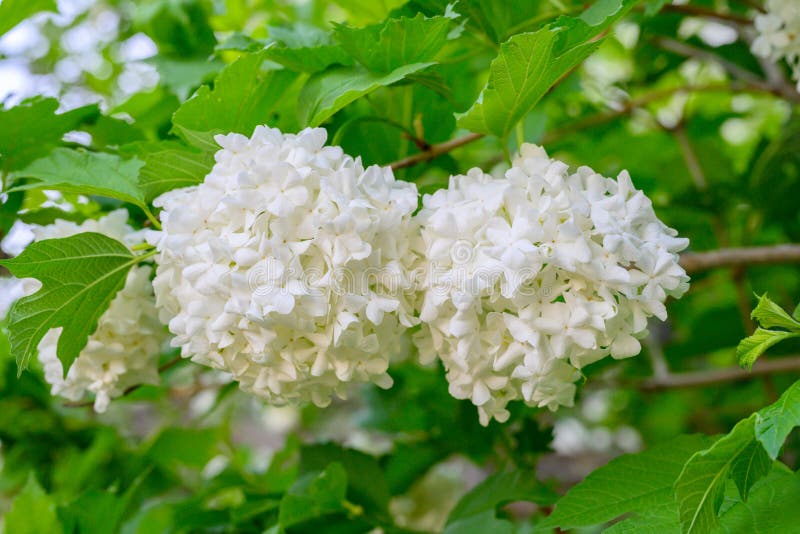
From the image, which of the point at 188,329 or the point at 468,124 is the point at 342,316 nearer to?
the point at 188,329

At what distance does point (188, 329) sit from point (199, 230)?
0.11 meters

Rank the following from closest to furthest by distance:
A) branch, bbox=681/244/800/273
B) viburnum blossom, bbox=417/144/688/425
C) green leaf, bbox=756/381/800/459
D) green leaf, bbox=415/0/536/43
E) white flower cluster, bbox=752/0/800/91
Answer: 1. green leaf, bbox=756/381/800/459
2. viburnum blossom, bbox=417/144/688/425
3. green leaf, bbox=415/0/536/43
4. white flower cluster, bbox=752/0/800/91
5. branch, bbox=681/244/800/273

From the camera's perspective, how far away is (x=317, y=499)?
1.20m

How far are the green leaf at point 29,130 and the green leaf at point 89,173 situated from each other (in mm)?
80

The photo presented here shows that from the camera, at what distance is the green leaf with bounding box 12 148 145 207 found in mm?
→ 1026

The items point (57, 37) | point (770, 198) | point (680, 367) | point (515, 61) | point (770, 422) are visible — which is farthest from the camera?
point (57, 37)

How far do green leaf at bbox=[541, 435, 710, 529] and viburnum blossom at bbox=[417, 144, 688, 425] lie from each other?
0.16 meters

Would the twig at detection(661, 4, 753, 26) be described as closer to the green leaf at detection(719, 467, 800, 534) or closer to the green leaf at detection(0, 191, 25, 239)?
the green leaf at detection(719, 467, 800, 534)

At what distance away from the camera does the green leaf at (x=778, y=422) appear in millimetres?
716

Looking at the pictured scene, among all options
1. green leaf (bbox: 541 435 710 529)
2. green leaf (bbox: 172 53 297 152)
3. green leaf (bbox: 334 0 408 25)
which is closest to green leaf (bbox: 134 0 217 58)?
green leaf (bbox: 334 0 408 25)

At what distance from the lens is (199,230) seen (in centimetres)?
89

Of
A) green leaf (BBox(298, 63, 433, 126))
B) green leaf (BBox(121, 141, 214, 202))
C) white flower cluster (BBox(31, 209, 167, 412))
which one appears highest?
green leaf (BBox(298, 63, 433, 126))

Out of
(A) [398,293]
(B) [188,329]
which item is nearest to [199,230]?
(B) [188,329]

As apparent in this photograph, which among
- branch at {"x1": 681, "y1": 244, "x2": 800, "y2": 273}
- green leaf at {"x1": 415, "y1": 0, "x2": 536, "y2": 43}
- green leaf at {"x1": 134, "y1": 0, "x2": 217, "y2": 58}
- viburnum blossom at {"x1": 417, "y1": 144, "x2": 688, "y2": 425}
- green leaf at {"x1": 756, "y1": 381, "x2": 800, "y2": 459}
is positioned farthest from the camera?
green leaf at {"x1": 134, "y1": 0, "x2": 217, "y2": 58}
